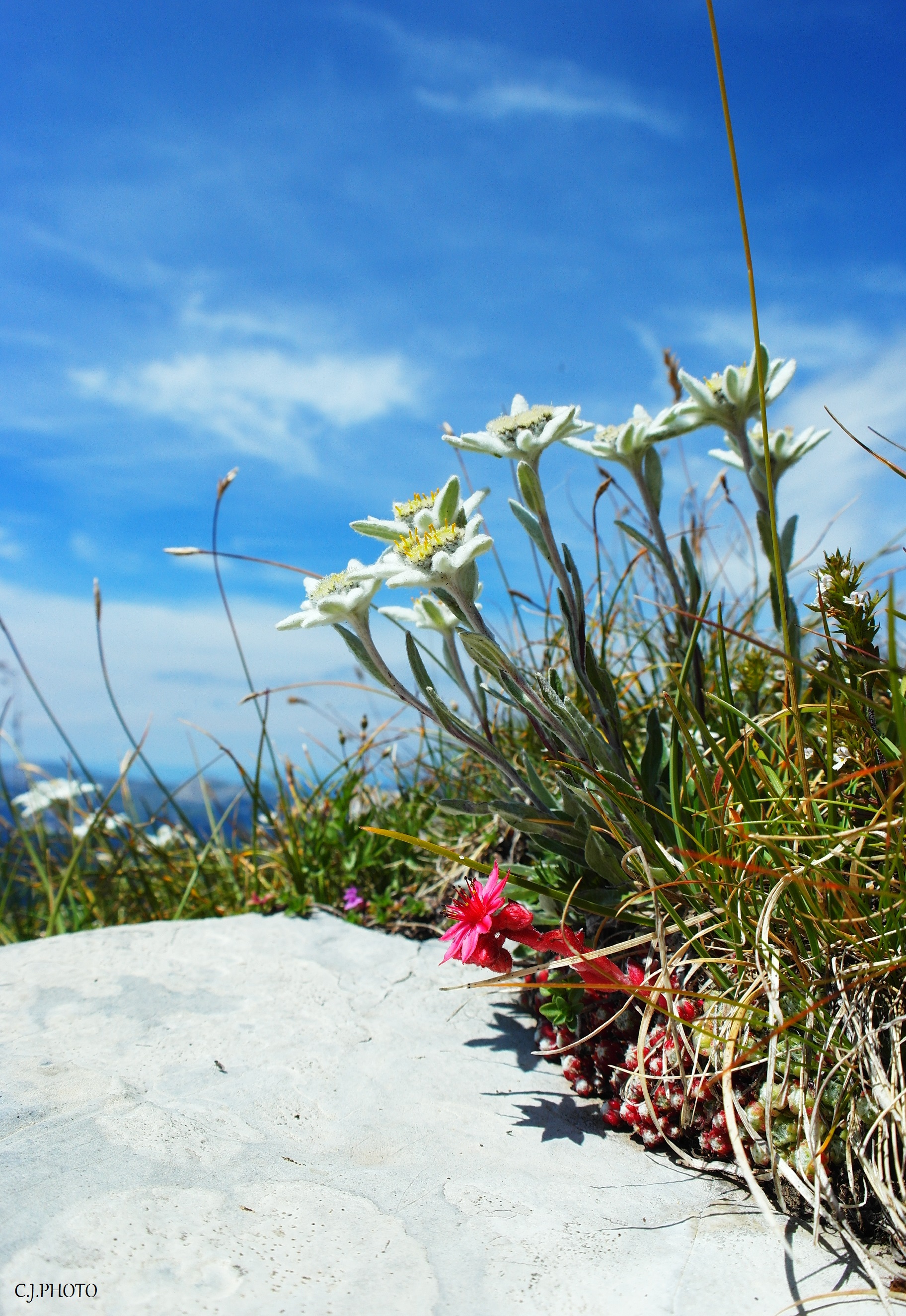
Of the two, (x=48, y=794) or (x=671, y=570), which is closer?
(x=671, y=570)

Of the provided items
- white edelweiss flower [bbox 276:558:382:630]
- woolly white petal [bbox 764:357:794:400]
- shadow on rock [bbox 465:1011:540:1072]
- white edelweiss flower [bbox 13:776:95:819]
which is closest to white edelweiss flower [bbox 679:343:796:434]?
woolly white petal [bbox 764:357:794:400]

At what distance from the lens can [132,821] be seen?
5.03 metres

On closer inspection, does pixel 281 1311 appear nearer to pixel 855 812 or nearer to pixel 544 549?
pixel 855 812

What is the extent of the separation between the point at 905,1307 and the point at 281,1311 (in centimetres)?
104

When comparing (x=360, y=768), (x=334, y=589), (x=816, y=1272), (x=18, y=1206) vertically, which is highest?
(x=334, y=589)

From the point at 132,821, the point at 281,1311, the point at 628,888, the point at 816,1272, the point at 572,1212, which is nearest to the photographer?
the point at 281,1311

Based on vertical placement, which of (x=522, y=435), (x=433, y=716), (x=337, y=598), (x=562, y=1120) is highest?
(x=522, y=435)

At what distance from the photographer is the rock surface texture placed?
1.39 metres

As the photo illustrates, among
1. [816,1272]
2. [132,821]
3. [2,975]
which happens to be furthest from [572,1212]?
[132,821]

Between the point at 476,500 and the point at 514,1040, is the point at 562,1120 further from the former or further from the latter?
the point at 476,500

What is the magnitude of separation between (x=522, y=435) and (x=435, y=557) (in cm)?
53

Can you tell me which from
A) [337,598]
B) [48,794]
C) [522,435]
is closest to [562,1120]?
[337,598]

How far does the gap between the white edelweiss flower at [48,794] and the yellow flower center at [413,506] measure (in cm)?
362

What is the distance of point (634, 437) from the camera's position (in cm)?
255
